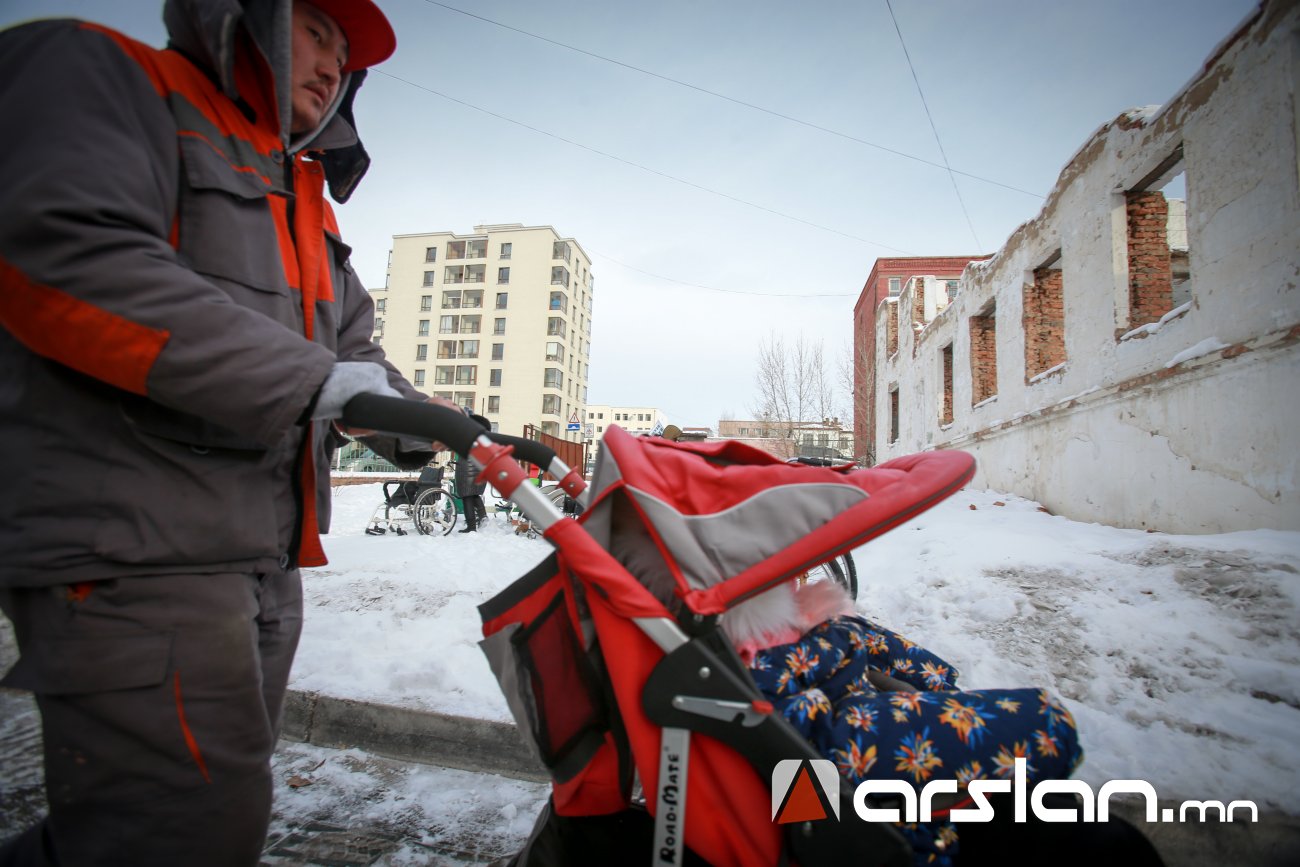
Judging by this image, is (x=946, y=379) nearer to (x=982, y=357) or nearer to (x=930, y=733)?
(x=982, y=357)

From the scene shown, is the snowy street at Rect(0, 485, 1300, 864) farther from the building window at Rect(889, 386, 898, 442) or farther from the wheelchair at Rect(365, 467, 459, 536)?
the building window at Rect(889, 386, 898, 442)

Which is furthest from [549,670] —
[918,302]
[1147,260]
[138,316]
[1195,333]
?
[918,302]

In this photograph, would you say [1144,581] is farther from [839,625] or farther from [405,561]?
[405,561]

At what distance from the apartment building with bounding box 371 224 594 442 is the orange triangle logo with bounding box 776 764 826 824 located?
4598cm

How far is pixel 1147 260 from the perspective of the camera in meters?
7.36

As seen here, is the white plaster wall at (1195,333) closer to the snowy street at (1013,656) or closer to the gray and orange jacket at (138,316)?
the snowy street at (1013,656)

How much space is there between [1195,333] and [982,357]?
683 centimetres

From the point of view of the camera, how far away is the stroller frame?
115 centimetres

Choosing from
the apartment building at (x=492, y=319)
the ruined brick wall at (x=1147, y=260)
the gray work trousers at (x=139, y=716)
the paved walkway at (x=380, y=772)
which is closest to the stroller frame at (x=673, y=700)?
the gray work trousers at (x=139, y=716)

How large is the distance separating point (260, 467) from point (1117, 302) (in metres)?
9.55

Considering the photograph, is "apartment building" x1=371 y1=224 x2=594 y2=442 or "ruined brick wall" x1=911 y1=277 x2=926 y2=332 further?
A: "apartment building" x1=371 y1=224 x2=594 y2=442

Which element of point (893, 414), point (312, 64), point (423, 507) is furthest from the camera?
point (893, 414)

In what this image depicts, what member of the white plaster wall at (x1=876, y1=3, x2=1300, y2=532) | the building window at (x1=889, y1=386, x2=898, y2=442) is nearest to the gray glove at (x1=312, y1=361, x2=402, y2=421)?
the white plaster wall at (x1=876, y1=3, x2=1300, y2=532)

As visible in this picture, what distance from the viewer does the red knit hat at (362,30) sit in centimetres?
154
